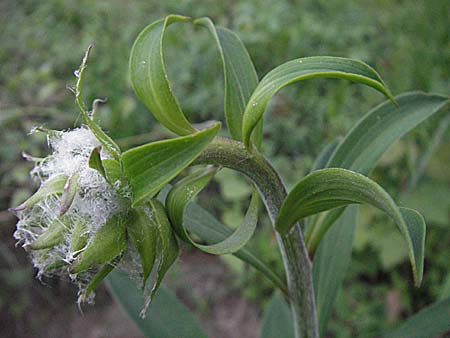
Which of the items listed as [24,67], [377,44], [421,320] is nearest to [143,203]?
[421,320]

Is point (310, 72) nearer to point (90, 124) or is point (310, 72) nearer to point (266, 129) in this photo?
point (90, 124)

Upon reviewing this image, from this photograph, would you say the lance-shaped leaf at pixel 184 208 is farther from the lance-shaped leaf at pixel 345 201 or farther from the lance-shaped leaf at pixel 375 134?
the lance-shaped leaf at pixel 375 134

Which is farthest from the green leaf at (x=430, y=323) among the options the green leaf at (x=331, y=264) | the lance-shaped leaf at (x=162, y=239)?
the lance-shaped leaf at (x=162, y=239)

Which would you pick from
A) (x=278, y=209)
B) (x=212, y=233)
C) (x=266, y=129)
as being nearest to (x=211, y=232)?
(x=212, y=233)

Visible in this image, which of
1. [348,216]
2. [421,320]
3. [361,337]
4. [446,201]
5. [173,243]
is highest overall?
[173,243]

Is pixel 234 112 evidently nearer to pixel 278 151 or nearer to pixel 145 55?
pixel 145 55
